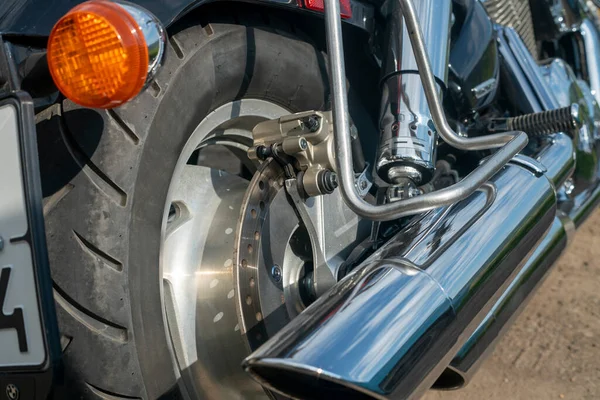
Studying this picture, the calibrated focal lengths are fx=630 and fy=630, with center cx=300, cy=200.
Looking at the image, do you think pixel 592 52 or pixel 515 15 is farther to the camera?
pixel 592 52

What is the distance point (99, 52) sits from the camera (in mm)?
808

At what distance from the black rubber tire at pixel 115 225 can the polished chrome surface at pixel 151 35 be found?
14 cm

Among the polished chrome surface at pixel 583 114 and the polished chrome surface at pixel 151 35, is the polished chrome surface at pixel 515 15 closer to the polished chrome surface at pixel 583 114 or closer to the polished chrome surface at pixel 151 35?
the polished chrome surface at pixel 583 114

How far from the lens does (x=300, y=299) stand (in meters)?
1.28

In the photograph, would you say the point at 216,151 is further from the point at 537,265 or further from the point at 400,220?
the point at 537,265

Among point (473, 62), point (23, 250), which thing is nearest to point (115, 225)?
point (23, 250)

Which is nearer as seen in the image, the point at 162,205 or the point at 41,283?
the point at 41,283

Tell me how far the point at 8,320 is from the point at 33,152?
0.76ft

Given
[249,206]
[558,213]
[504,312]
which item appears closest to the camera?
[249,206]

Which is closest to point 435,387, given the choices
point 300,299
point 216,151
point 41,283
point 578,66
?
point 300,299

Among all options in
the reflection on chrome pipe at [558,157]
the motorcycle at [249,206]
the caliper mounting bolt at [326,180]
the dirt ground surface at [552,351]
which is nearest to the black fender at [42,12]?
the motorcycle at [249,206]

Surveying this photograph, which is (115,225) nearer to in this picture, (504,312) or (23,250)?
(23,250)

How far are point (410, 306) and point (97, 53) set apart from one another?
0.56m

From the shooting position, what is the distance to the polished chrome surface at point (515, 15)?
225 centimetres
